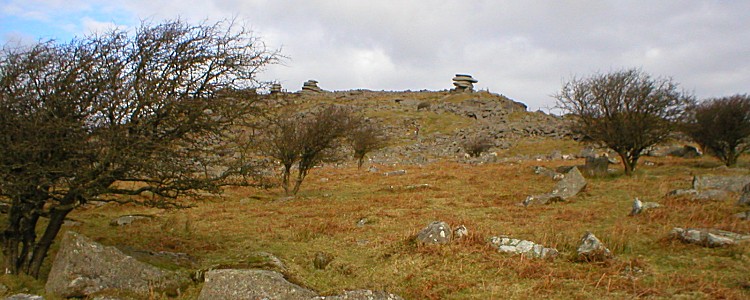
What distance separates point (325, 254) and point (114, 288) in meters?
3.64

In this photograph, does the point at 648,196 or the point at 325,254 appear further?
the point at 648,196

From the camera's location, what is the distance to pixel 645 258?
7.91 m

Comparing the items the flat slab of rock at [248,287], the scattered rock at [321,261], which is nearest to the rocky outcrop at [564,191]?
the scattered rock at [321,261]

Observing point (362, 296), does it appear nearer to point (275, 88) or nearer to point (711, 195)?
point (275, 88)

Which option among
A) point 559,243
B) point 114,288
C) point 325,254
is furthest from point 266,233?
point 559,243

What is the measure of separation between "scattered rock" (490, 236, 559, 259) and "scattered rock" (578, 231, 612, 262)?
45 centimetres

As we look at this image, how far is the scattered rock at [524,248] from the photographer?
26.6ft

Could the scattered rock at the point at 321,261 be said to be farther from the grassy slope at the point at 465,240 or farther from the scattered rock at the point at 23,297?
the scattered rock at the point at 23,297

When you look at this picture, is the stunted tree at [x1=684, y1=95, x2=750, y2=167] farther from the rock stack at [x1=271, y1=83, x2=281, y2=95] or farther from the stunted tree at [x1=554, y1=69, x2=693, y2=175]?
the rock stack at [x1=271, y1=83, x2=281, y2=95]

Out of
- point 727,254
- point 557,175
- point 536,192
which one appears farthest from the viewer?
point 557,175

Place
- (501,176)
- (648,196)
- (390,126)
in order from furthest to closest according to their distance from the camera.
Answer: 1. (390,126)
2. (501,176)
3. (648,196)

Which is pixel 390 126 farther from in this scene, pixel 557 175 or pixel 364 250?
pixel 364 250

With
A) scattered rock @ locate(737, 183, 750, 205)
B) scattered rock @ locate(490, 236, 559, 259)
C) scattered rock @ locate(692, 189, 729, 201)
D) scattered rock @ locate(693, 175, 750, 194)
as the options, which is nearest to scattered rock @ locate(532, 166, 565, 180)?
scattered rock @ locate(693, 175, 750, 194)

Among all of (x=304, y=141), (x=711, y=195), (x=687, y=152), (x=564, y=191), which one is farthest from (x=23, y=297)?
(x=687, y=152)
